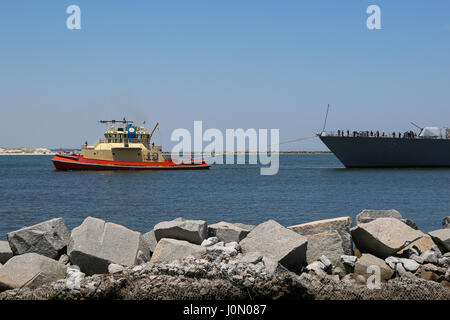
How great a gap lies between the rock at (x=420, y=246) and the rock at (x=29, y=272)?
234 inches

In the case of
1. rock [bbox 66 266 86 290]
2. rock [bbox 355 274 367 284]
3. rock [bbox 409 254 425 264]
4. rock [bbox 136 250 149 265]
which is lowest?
rock [bbox 355 274 367 284]

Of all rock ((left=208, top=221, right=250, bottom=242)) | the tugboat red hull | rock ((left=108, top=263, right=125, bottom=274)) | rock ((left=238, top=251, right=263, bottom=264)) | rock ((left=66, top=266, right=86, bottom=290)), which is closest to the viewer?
rock ((left=66, top=266, right=86, bottom=290))

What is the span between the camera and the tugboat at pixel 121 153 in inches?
2000

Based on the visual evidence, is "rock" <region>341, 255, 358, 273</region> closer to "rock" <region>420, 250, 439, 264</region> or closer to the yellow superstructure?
"rock" <region>420, 250, 439, 264</region>

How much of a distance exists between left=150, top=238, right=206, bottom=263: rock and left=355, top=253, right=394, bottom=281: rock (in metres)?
2.60

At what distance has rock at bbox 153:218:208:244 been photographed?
29.6 feet

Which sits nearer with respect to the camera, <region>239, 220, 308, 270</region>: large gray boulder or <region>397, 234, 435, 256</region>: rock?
<region>239, 220, 308, 270</region>: large gray boulder

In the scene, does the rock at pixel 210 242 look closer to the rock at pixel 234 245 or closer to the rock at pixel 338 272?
the rock at pixel 234 245

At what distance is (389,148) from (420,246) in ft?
159

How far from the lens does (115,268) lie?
7727 mm

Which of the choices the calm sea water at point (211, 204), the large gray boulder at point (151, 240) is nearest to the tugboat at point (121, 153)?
the calm sea water at point (211, 204)

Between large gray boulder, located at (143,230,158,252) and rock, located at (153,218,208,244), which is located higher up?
rock, located at (153,218,208,244)

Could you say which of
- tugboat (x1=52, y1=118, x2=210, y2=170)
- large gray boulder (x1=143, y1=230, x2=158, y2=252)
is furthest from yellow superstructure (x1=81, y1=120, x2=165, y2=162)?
large gray boulder (x1=143, y1=230, x2=158, y2=252)
